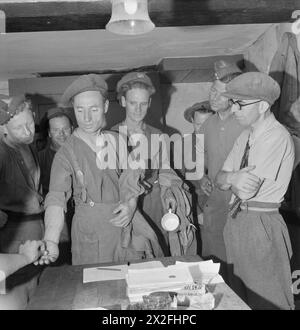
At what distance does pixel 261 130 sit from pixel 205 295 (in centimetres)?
147

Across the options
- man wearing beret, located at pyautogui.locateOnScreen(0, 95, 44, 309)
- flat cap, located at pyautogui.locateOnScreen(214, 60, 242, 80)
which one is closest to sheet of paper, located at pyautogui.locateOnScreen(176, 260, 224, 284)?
man wearing beret, located at pyautogui.locateOnScreen(0, 95, 44, 309)

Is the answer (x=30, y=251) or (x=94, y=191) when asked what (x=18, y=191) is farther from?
(x=30, y=251)

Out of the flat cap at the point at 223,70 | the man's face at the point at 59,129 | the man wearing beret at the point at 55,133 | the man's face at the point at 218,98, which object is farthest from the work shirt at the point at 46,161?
the flat cap at the point at 223,70

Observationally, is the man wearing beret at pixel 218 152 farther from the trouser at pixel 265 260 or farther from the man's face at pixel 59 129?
the man's face at pixel 59 129

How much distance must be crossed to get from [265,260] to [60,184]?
4.63 ft

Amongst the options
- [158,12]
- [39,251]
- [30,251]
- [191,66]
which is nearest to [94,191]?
[39,251]

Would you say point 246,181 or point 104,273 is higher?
point 246,181

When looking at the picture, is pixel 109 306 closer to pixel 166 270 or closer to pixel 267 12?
pixel 166 270

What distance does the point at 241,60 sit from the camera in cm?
571

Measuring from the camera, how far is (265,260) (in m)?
2.89

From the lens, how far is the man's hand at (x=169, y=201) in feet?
11.9

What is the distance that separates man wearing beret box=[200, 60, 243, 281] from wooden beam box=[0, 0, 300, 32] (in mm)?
671

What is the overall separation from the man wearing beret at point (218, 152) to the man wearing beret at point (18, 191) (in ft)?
5.20

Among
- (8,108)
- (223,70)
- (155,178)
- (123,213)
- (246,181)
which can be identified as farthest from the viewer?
(223,70)
